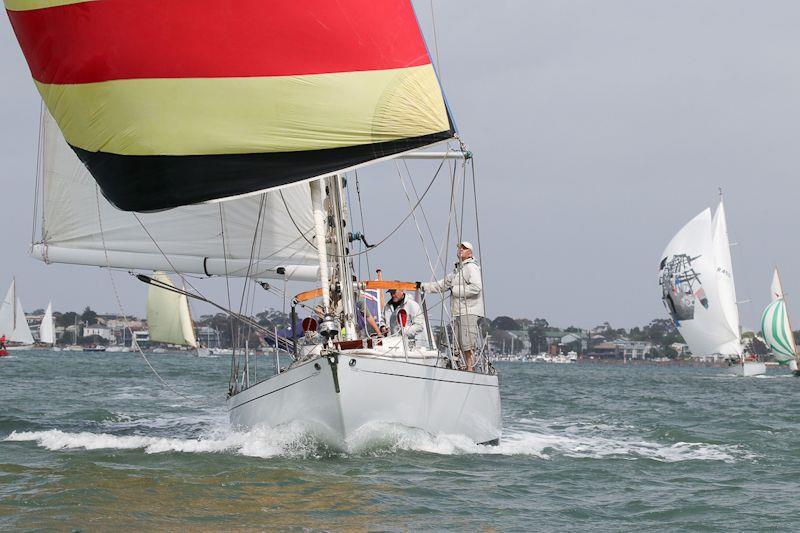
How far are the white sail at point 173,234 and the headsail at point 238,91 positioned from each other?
354 centimetres

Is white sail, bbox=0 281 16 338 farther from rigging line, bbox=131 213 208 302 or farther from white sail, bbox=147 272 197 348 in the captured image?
rigging line, bbox=131 213 208 302

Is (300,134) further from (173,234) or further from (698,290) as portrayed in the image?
(698,290)

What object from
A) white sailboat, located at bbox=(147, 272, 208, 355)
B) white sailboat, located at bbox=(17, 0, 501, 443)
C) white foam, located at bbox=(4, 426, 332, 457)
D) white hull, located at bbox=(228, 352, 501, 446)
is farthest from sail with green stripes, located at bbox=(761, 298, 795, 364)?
white sailboat, located at bbox=(17, 0, 501, 443)

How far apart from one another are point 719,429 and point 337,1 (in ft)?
34.6

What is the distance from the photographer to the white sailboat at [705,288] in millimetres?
57500

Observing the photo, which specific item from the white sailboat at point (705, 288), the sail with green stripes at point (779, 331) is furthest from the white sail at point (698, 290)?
the sail with green stripes at point (779, 331)

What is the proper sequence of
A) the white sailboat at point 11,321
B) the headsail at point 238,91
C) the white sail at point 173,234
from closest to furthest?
the headsail at point 238,91
the white sail at point 173,234
the white sailboat at point 11,321

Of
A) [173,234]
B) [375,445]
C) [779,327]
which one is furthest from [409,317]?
[779,327]

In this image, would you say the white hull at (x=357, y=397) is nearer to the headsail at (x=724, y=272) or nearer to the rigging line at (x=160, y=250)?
the rigging line at (x=160, y=250)

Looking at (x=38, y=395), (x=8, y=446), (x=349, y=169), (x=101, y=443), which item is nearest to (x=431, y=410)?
(x=349, y=169)

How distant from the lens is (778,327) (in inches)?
2355

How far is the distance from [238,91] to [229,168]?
0.70 m

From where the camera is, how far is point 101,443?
483 inches

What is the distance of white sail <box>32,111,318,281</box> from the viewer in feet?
44.3
